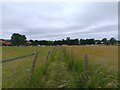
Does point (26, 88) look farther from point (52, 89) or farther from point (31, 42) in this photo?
point (31, 42)

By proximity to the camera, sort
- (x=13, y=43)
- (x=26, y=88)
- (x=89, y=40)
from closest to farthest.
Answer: (x=26, y=88) < (x=13, y=43) < (x=89, y=40)

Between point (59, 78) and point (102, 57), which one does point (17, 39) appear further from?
point (59, 78)

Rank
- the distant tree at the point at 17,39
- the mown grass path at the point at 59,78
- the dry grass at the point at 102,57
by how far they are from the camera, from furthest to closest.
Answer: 1. the distant tree at the point at 17,39
2. the dry grass at the point at 102,57
3. the mown grass path at the point at 59,78

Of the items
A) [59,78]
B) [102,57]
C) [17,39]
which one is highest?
[17,39]

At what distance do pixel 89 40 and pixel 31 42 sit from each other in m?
42.4

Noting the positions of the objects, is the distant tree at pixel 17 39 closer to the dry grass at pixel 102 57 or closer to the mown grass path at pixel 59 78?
the dry grass at pixel 102 57

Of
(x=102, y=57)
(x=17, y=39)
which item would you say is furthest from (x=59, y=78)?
(x=17, y=39)

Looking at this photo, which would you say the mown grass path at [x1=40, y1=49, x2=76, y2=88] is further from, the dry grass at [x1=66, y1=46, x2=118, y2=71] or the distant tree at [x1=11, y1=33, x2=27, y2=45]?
the distant tree at [x1=11, y1=33, x2=27, y2=45]

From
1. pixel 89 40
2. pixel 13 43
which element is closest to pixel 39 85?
pixel 13 43

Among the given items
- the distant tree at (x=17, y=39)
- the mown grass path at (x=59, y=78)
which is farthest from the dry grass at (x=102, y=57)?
the distant tree at (x=17, y=39)

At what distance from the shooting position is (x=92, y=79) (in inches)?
288

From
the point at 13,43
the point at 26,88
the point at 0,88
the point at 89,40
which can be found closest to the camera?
the point at 26,88

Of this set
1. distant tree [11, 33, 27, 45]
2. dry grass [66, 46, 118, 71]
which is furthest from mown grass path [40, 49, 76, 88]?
distant tree [11, 33, 27, 45]

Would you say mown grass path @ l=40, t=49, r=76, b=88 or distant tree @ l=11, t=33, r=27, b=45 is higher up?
distant tree @ l=11, t=33, r=27, b=45
